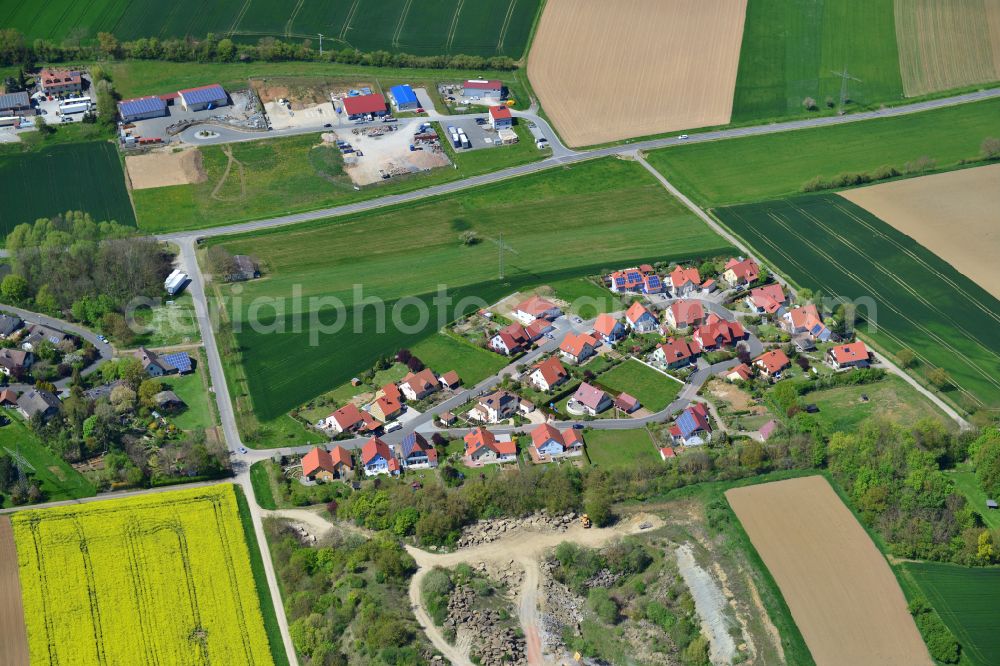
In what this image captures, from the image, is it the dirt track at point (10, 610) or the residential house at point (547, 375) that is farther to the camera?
the residential house at point (547, 375)

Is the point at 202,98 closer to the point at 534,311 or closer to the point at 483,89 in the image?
the point at 483,89

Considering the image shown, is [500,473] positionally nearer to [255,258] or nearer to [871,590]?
[871,590]

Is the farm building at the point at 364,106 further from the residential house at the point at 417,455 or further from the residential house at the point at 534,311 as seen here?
the residential house at the point at 417,455

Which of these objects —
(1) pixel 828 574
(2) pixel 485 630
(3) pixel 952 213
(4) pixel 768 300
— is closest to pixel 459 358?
(4) pixel 768 300

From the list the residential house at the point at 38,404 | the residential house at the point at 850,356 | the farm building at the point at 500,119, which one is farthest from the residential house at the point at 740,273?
the residential house at the point at 38,404

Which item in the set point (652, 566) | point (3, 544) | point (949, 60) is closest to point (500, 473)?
point (652, 566)
